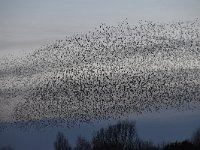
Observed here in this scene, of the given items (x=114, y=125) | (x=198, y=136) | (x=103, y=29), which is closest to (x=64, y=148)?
(x=114, y=125)

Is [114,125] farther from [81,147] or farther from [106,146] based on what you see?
[81,147]

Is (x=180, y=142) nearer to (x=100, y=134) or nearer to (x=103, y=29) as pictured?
(x=100, y=134)

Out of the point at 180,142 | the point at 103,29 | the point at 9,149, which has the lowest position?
the point at 9,149

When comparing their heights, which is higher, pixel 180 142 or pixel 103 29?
pixel 103 29

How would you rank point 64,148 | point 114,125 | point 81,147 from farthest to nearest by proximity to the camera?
1. point 81,147
2. point 64,148
3. point 114,125

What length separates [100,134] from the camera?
108 metres

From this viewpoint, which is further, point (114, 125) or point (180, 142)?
point (114, 125)

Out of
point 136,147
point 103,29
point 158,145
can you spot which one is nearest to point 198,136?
point 158,145

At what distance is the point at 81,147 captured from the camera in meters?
125

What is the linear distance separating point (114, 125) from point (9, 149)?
330 ft

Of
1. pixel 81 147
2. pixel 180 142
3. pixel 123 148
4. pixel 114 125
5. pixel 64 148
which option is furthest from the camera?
pixel 81 147

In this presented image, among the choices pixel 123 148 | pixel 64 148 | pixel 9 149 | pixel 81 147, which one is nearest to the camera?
pixel 123 148

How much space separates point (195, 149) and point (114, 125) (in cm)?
3227

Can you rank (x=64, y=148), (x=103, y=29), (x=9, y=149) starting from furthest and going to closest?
(x=9, y=149) → (x=64, y=148) → (x=103, y=29)
